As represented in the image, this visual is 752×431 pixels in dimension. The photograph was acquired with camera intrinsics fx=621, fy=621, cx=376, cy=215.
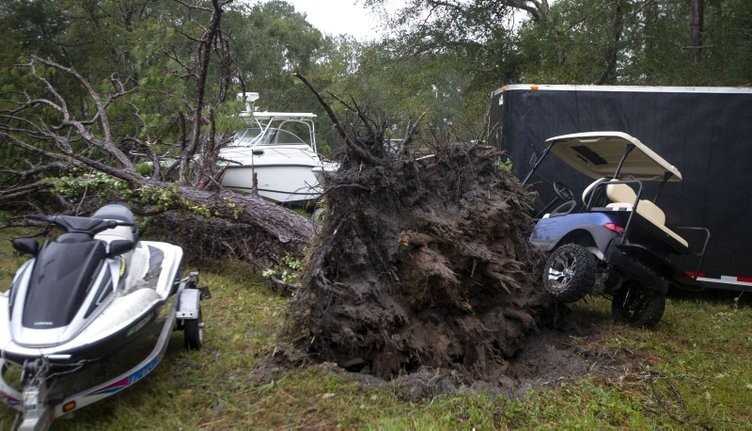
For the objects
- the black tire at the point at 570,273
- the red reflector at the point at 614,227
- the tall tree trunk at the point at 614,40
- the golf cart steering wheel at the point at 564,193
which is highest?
the tall tree trunk at the point at 614,40

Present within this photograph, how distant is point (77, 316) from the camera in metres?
3.59

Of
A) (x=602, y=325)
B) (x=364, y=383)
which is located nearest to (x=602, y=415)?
(x=364, y=383)

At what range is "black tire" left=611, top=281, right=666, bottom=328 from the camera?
6.22 m

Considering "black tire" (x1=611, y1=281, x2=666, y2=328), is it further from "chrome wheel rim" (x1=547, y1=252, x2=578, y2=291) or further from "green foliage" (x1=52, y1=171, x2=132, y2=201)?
"green foliage" (x1=52, y1=171, x2=132, y2=201)

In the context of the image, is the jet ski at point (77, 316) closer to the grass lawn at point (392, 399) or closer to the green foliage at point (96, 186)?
the grass lawn at point (392, 399)

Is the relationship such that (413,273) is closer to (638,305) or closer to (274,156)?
(638,305)

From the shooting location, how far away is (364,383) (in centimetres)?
447

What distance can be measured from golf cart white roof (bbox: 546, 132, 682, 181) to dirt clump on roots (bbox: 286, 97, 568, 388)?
1.27m

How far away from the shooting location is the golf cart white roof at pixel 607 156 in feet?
20.8

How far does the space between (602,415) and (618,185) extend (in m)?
3.36

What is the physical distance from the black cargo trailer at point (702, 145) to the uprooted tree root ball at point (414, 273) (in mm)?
2306

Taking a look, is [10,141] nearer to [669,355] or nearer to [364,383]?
[364,383]

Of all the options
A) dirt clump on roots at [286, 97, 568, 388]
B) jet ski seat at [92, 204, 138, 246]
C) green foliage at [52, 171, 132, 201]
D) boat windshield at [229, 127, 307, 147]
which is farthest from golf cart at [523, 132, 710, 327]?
boat windshield at [229, 127, 307, 147]

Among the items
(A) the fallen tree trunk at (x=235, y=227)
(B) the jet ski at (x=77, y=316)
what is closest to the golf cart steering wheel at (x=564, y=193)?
(A) the fallen tree trunk at (x=235, y=227)
